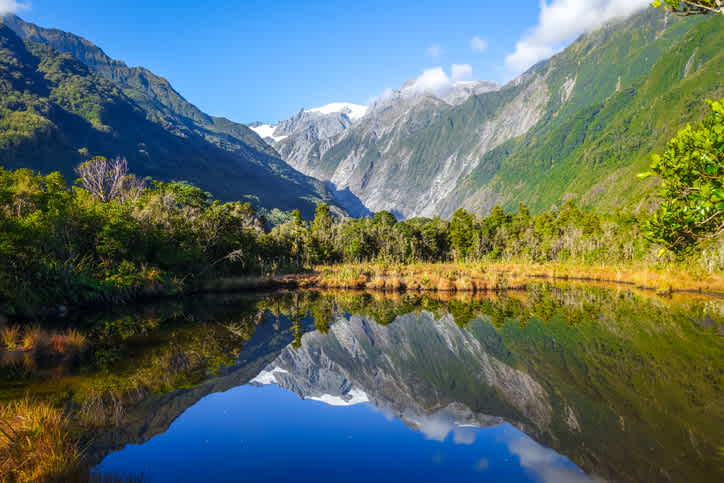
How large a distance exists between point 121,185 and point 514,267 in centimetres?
5450

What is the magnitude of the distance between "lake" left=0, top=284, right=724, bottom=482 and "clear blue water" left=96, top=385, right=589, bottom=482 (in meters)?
0.05

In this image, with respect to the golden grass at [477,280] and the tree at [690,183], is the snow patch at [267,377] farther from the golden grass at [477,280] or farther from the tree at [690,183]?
the golden grass at [477,280]

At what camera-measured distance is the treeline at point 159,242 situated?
22516 millimetres

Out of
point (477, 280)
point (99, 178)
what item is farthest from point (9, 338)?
point (477, 280)

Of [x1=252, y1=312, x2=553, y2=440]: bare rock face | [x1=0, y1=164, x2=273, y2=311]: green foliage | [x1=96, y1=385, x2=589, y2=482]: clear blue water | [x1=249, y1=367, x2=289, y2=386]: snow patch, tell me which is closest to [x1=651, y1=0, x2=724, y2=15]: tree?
[x1=96, y1=385, x2=589, y2=482]: clear blue water

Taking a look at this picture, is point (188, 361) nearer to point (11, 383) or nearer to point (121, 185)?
point (11, 383)

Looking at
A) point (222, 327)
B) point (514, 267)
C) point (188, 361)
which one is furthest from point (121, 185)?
point (514, 267)

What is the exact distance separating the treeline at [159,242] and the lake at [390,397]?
3.41 m

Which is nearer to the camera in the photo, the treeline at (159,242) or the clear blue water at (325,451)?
the clear blue water at (325,451)

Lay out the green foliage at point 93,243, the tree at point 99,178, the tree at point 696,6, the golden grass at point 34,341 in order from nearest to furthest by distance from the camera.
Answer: the tree at point 696,6
the golden grass at point 34,341
the green foliage at point 93,243
the tree at point 99,178

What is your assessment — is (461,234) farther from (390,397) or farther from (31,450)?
(31,450)

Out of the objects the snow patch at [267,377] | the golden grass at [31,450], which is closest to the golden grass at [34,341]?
the snow patch at [267,377]

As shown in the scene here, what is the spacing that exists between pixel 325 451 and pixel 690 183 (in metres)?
9.12

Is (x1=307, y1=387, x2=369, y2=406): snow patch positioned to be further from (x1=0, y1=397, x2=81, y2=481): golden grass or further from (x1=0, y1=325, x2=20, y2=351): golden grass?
(x1=0, y1=325, x2=20, y2=351): golden grass
